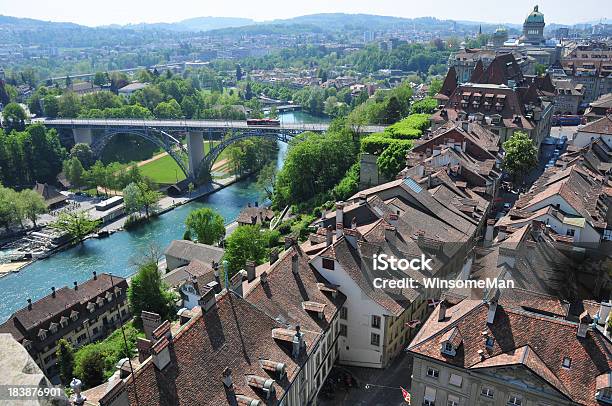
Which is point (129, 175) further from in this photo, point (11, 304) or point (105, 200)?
point (11, 304)

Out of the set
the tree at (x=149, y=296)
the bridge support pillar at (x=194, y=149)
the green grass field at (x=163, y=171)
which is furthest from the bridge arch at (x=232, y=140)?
the tree at (x=149, y=296)

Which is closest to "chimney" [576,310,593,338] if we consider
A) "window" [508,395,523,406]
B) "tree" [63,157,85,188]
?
"window" [508,395,523,406]

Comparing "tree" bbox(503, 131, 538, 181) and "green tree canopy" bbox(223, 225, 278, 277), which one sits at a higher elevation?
"tree" bbox(503, 131, 538, 181)

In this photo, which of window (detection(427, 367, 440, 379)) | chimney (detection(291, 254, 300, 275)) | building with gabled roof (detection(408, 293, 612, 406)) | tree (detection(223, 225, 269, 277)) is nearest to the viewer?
A: building with gabled roof (detection(408, 293, 612, 406))

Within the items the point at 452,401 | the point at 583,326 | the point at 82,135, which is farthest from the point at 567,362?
the point at 82,135

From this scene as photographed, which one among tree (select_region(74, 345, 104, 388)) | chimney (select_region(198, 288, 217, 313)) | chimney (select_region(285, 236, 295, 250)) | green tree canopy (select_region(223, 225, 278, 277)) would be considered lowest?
tree (select_region(74, 345, 104, 388))

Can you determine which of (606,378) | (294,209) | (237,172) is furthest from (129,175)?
(606,378)

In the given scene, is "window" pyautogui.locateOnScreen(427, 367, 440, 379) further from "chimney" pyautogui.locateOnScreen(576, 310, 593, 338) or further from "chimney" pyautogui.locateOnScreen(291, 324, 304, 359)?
"chimney" pyautogui.locateOnScreen(576, 310, 593, 338)

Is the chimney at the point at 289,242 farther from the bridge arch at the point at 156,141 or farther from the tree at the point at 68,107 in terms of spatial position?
the tree at the point at 68,107
